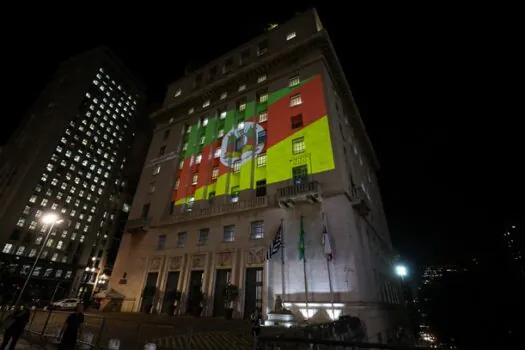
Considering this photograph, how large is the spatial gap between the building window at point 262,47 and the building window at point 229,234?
27779 mm

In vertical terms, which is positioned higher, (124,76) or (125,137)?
(124,76)

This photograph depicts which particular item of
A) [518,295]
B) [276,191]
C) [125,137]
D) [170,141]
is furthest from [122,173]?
[518,295]

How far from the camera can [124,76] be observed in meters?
92.6

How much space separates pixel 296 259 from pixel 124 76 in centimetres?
9940

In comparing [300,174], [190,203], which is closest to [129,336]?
[300,174]

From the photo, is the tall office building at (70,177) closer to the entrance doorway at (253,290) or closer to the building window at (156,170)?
the building window at (156,170)

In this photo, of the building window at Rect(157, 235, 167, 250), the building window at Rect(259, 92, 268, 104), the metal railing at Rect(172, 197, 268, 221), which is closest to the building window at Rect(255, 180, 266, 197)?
the metal railing at Rect(172, 197, 268, 221)

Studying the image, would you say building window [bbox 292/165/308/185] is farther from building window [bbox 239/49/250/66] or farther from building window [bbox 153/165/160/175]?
building window [bbox 239/49/250/66]

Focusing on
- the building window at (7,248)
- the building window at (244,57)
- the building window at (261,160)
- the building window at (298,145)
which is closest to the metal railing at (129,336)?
the building window at (298,145)

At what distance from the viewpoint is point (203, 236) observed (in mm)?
28156

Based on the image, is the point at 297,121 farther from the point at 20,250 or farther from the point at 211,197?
the point at 20,250

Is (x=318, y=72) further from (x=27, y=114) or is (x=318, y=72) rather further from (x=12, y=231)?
(x=27, y=114)

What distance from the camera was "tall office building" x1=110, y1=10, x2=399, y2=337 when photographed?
2098 centimetres

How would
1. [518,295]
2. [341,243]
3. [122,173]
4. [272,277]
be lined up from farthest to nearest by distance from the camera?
[122,173] → [518,295] → [272,277] → [341,243]
